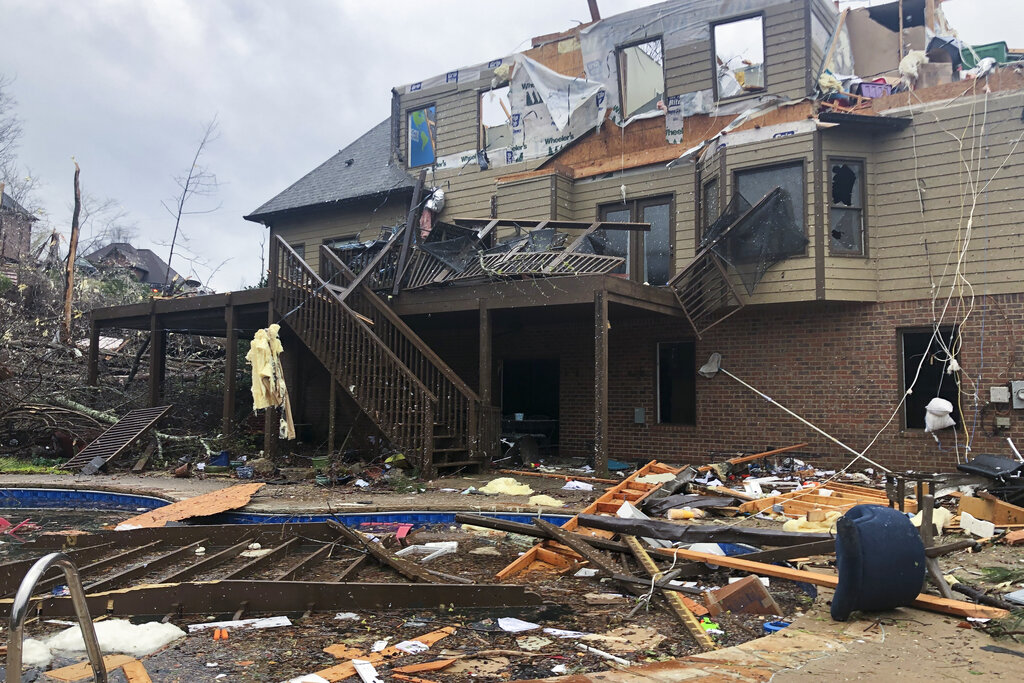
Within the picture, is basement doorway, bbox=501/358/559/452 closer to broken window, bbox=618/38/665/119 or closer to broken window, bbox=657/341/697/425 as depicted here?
broken window, bbox=657/341/697/425

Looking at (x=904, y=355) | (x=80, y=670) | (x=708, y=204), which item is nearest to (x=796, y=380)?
(x=904, y=355)

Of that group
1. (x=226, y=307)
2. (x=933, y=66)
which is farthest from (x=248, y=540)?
(x=933, y=66)

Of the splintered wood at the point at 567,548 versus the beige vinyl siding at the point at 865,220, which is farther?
the beige vinyl siding at the point at 865,220

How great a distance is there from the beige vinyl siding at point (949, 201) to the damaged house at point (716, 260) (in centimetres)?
3

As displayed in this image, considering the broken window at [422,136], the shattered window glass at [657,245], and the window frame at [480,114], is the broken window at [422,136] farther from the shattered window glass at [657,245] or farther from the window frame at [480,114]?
the shattered window glass at [657,245]

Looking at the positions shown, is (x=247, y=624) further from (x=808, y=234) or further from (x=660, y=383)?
(x=808, y=234)

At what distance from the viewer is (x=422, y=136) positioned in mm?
15961

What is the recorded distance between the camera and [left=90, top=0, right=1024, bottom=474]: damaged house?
10.5 metres

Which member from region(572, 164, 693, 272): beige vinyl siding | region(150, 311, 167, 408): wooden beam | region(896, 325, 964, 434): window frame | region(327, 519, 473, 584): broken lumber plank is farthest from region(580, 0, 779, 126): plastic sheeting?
region(150, 311, 167, 408): wooden beam

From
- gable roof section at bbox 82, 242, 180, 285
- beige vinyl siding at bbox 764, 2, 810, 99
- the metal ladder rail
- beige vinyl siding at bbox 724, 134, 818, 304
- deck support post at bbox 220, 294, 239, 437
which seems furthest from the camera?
gable roof section at bbox 82, 242, 180, 285

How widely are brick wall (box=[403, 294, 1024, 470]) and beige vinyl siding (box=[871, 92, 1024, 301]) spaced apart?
41cm

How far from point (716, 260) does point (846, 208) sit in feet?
7.01

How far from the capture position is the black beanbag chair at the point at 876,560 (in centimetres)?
412

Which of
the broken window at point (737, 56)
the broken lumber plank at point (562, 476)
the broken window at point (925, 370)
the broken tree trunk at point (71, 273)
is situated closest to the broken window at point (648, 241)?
the broken window at point (737, 56)
